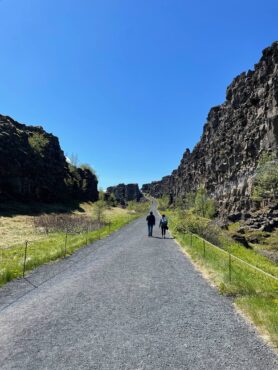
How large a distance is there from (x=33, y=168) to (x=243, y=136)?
62319 mm

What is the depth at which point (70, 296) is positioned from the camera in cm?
1151

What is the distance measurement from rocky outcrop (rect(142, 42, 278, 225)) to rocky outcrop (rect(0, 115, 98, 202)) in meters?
52.3

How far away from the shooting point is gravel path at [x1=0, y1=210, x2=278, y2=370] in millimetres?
6738

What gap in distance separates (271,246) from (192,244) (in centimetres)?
1446

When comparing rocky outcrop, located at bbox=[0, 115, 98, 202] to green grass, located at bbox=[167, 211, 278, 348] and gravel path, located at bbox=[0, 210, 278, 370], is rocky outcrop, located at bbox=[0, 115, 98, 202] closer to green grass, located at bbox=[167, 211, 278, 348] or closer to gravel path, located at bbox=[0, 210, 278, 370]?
gravel path, located at bbox=[0, 210, 278, 370]

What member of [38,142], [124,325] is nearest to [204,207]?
[38,142]

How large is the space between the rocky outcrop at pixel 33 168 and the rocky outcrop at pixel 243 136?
2059 inches

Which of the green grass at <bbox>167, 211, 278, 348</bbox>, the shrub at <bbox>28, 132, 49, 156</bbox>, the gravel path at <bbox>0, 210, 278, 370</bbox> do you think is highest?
the shrub at <bbox>28, 132, 49, 156</bbox>

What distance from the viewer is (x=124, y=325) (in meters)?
8.68

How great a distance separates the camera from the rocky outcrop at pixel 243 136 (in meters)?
63.6

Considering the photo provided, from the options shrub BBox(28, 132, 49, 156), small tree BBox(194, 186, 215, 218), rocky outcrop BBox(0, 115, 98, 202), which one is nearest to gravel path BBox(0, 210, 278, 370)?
small tree BBox(194, 186, 215, 218)

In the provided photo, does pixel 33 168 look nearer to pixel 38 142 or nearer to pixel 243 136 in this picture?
pixel 38 142

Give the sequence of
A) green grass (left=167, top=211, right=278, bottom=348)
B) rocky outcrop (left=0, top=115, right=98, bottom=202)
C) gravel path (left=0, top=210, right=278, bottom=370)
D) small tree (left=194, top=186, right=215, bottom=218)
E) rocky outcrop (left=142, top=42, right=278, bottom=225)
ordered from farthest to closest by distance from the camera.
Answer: rocky outcrop (left=0, top=115, right=98, bottom=202) → small tree (left=194, top=186, right=215, bottom=218) → rocky outcrop (left=142, top=42, right=278, bottom=225) → green grass (left=167, top=211, right=278, bottom=348) → gravel path (left=0, top=210, right=278, bottom=370)

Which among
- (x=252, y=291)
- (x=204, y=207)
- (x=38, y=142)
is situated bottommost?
(x=252, y=291)
